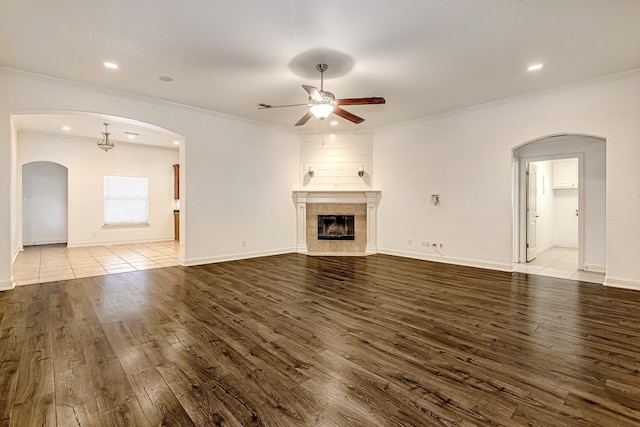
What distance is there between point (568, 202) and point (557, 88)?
17.1ft

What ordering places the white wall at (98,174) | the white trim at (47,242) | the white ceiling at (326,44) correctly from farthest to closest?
the white trim at (47,242), the white wall at (98,174), the white ceiling at (326,44)

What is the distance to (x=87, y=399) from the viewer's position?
1.89 m

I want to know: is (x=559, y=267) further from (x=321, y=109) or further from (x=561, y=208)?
(x=321, y=109)

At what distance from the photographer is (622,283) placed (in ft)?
14.6

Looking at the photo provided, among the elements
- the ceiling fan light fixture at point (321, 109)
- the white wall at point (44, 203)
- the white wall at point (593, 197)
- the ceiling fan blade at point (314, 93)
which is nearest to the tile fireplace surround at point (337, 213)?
the ceiling fan light fixture at point (321, 109)

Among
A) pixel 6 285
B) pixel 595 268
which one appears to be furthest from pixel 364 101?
pixel 6 285

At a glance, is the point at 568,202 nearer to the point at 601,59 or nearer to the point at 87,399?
the point at 601,59

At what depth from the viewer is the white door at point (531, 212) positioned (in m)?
6.50

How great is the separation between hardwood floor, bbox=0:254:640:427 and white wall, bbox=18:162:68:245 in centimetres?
579

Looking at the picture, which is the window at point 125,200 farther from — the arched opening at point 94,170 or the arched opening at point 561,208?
the arched opening at point 561,208

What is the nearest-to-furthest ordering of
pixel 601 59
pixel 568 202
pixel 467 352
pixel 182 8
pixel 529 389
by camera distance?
1. pixel 529 389
2. pixel 467 352
3. pixel 182 8
4. pixel 601 59
5. pixel 568 202

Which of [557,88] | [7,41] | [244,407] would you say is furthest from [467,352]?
[7,41]

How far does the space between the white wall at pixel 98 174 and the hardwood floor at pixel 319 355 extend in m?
5.02

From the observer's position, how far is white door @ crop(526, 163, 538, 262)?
256 inches
